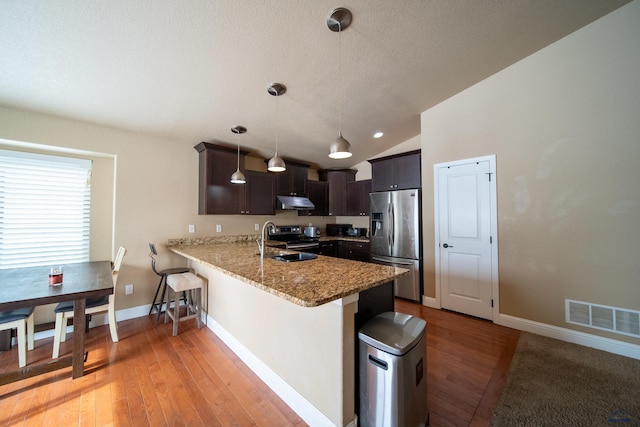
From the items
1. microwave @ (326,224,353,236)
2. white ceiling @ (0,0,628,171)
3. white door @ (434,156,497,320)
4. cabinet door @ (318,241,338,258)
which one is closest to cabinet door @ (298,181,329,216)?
microwave @ (326,224,353,236)

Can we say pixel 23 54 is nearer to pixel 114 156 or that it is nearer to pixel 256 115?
pixel 114 156

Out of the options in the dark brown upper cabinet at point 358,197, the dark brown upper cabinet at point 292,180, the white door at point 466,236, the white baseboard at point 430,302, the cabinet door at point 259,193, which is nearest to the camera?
the white door at point 466,236

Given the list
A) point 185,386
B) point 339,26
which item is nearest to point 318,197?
point 339,26

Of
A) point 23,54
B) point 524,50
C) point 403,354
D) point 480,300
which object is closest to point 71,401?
point 403,354

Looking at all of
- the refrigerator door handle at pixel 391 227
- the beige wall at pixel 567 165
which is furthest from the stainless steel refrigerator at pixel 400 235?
the beige wall at pixel 567 165

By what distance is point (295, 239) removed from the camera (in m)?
4.55

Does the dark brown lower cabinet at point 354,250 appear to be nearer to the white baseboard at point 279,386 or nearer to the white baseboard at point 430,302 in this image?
the white baseboard at point 430,302

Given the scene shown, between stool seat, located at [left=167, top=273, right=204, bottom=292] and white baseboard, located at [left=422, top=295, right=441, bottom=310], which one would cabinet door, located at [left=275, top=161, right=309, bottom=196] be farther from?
white baseboard, located at [left=422, top=295, right=441, bottom=310]

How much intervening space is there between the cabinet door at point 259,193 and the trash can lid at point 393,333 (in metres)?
3.02

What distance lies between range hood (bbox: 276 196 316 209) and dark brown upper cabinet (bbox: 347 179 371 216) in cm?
92

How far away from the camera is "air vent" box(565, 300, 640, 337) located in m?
2.20

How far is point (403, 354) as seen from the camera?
1217mm

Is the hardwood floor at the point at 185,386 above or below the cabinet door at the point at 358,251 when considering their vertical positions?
below

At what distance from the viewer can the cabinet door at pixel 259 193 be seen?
4.00m
